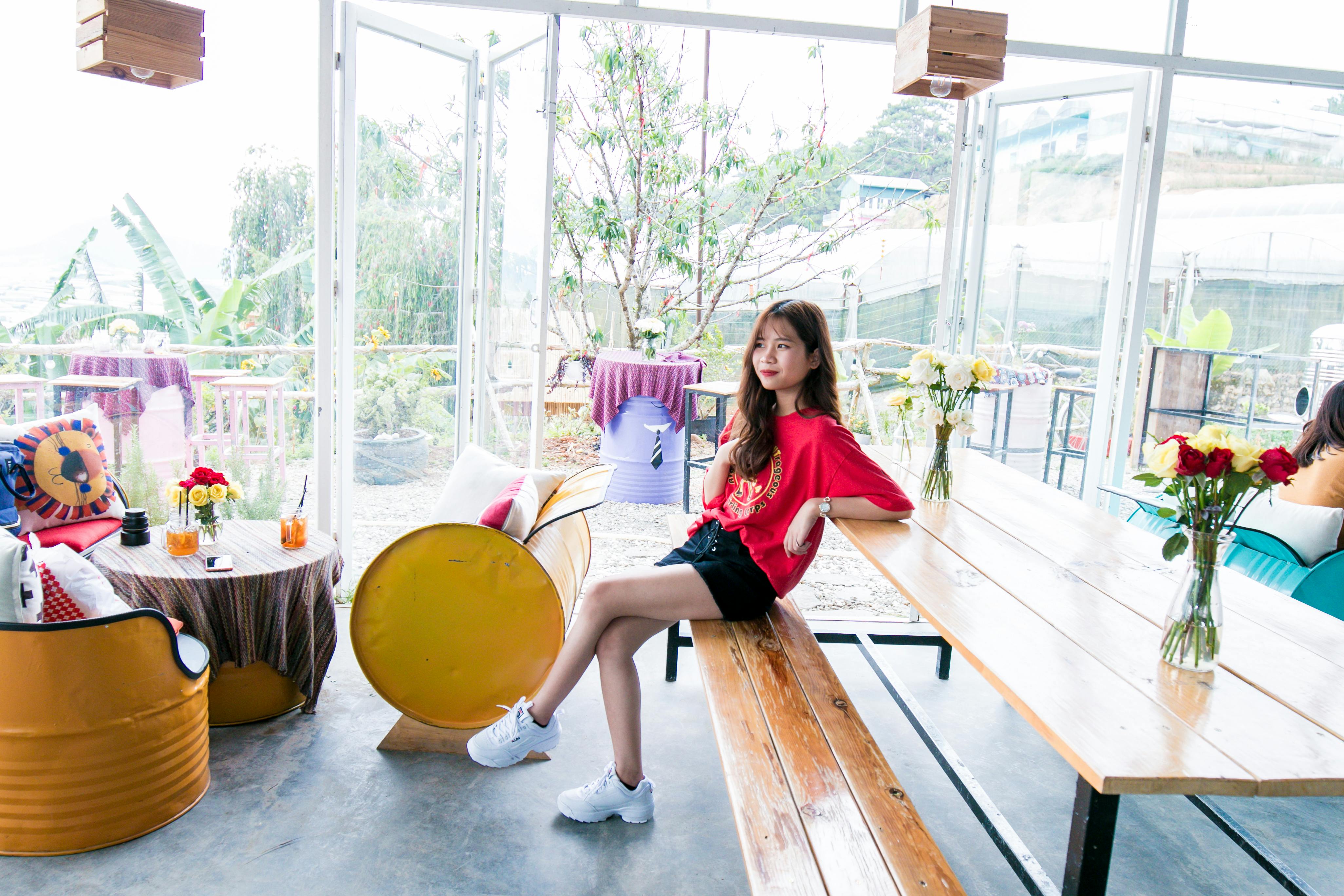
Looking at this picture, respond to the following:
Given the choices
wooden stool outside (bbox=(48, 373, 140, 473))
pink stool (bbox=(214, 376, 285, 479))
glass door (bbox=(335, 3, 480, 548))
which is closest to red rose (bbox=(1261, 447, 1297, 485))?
glass door (bbox=(335, 3, 480, 548))

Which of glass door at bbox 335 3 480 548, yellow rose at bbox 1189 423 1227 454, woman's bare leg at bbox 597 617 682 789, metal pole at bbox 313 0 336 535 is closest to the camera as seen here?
yellow rose at bbox 1189 423 1227 454

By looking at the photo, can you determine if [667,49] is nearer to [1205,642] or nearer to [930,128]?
[930,128]

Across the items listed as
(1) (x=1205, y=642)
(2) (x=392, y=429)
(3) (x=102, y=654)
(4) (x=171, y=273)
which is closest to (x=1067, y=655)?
(1) (x=1205, y=642)

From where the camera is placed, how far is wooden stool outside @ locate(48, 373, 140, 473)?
3.74 meters

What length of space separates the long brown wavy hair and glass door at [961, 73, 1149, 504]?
6.25 ft

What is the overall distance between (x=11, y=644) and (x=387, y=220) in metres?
2.15

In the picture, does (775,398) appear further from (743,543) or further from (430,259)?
(430,259)

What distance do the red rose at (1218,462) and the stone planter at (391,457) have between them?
3122mm

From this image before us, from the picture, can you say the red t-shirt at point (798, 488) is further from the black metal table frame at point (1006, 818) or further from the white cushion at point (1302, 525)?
the white cushion at point (1302, 525)

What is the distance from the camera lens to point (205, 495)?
283cm

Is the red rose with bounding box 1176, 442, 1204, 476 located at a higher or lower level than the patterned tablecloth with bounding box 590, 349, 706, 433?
higher

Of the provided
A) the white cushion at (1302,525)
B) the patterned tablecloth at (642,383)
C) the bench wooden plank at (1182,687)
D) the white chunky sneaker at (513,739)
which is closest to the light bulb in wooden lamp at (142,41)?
the white chunky sneaker at (513,739)

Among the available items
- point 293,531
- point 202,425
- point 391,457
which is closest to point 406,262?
point 391,457

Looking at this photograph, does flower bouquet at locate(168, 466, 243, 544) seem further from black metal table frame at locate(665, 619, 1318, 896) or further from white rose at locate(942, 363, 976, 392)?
white rose at locate(942, 363, 976, 392)
